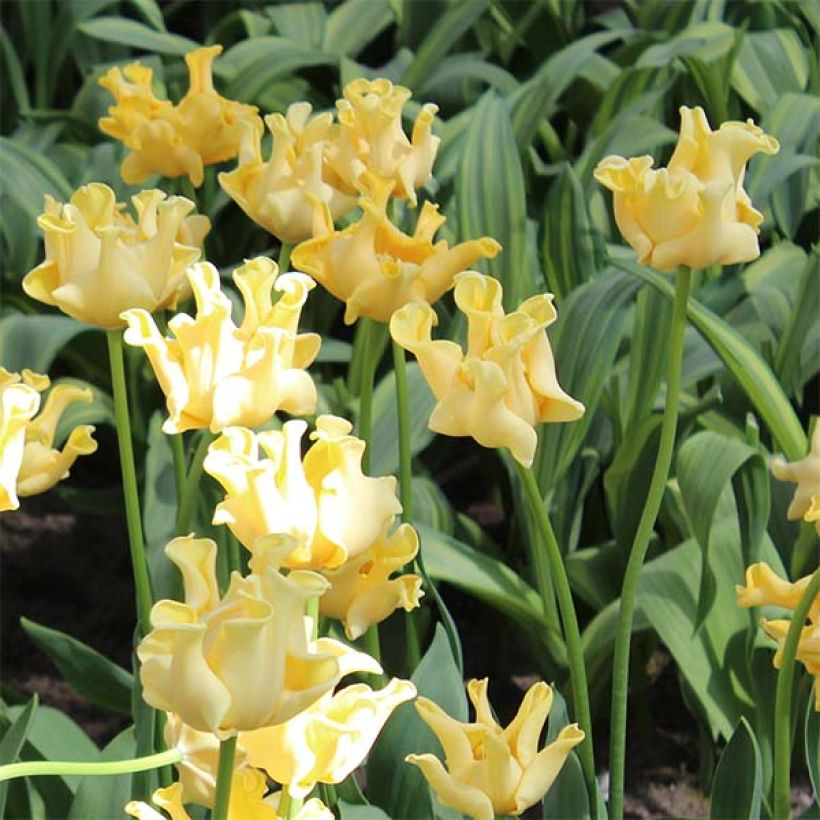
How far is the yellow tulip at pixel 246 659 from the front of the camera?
595mm

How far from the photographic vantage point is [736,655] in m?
1.37

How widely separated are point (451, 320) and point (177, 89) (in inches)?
29.7

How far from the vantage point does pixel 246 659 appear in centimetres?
60

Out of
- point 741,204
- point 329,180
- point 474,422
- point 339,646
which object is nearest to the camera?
point 339,646

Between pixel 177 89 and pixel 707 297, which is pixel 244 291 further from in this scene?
pixel 177 89

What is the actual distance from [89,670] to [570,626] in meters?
0.54

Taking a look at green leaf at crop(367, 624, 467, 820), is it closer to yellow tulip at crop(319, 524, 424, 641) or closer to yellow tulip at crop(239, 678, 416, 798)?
yellow tulip at crop(319, 524, 424, 641)

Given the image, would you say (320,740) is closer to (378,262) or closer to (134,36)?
(378,262)

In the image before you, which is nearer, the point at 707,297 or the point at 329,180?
the point at 329,180

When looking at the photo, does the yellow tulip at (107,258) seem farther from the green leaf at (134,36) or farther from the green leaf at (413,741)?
the green leaf at (134,36)

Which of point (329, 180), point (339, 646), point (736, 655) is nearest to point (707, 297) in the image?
point (736, 655)

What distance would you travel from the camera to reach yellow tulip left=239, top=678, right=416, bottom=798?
2.18 feet

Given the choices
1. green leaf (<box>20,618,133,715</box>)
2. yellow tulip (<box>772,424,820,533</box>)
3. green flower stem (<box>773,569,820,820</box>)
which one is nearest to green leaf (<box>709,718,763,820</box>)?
green flower stem (<box>773,569,820,820</box>)

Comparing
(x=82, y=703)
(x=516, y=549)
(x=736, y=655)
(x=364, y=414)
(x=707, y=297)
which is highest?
(x=364, y=414)
